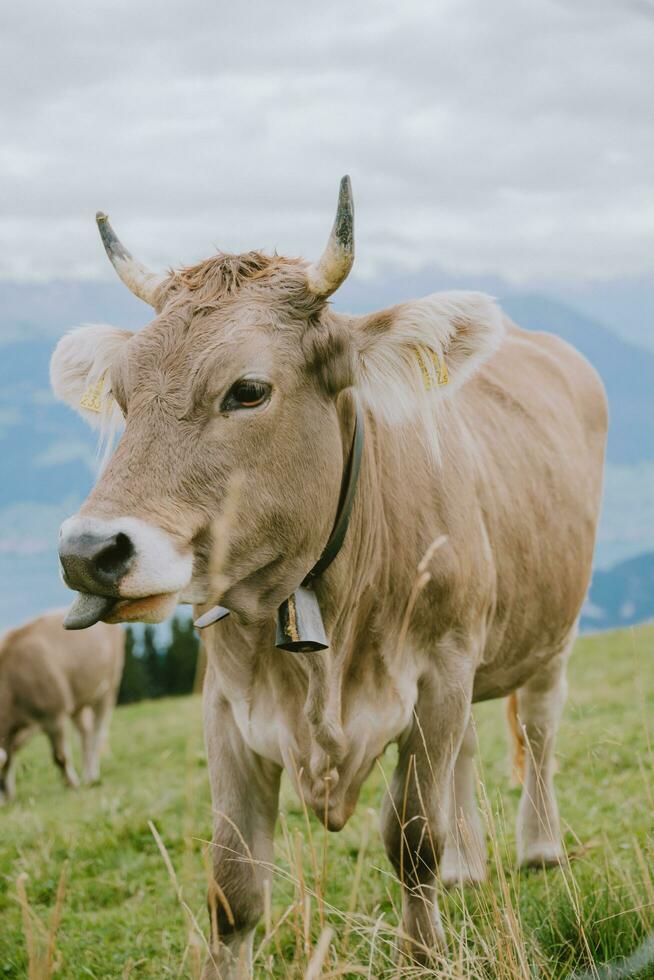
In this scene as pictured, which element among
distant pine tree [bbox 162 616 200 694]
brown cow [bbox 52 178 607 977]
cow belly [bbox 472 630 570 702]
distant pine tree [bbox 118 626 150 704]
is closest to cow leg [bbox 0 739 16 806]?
cow belly [bbox 472 630 570 702]

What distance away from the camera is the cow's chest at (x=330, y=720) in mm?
3516

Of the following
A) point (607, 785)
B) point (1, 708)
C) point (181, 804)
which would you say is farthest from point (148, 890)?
point (1, 708)

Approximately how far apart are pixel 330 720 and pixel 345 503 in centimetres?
72

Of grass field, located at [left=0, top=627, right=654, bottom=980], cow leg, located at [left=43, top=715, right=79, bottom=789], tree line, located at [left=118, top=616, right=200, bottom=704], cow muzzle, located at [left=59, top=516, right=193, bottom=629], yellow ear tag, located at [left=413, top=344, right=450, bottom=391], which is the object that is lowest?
tree line, located at [left=118, top=616, right=200, bottom=704]

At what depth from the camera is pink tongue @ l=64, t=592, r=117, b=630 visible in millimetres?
2748

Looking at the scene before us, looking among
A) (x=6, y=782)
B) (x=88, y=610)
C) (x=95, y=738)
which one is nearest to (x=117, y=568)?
(x=88, y=610)

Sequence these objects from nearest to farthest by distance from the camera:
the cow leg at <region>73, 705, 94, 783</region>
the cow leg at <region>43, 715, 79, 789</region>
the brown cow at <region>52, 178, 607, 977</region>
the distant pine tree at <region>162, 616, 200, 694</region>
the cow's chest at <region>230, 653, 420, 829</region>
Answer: the brown cow at <region>52, 178, 607, 977</region>
the cow's chest at <region>230, 653, 420, 829</region>
the cow leg at <region>43, 715, 79, 789</region>
the cow leg at <region>73, 705, 94, 783</region>
the distant pine tree at <region>162, 616, 200, 694</region>

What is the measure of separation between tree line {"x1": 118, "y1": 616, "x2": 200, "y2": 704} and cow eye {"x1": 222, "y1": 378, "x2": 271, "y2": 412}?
102 feet

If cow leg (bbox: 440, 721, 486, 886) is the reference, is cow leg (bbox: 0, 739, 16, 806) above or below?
below

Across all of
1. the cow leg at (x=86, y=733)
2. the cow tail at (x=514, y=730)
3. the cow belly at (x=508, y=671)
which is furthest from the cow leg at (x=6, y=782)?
the cow belly at (x=508, y=671)

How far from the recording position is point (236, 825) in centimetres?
385

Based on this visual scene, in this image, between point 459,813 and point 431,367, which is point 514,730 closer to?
point 459,813

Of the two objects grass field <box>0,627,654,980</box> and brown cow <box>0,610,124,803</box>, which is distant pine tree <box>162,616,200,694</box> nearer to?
brown cow <box>0,610,124,803</box>

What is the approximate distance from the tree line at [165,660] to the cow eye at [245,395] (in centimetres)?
3109
